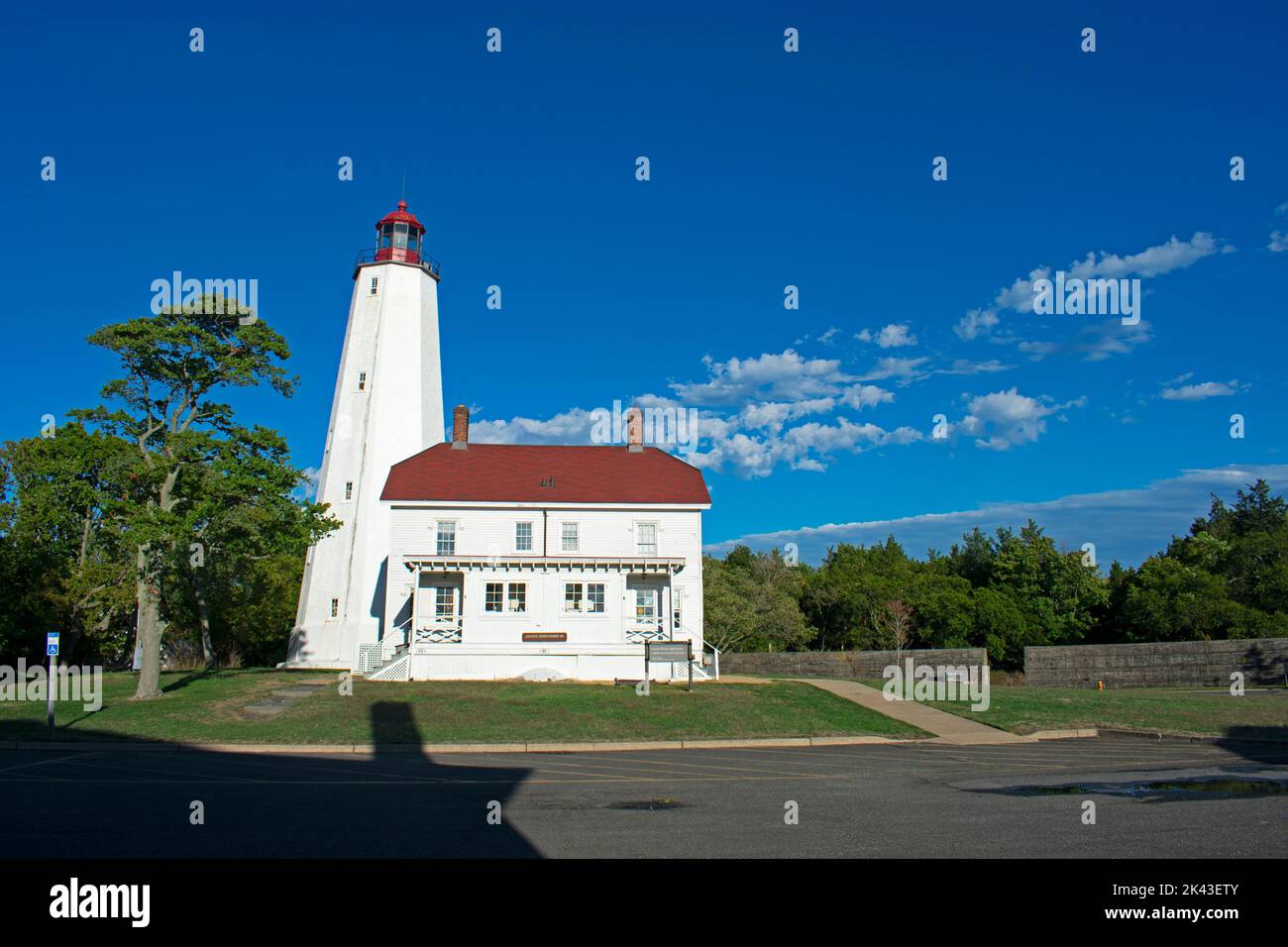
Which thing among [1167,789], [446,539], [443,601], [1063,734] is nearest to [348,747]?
[443,601]

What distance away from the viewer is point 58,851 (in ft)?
28.3

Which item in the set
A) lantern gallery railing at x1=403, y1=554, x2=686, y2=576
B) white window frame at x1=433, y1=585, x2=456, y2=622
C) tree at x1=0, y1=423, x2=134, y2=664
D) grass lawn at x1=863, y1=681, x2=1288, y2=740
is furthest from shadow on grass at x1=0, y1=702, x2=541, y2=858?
tree at x1=0, y1=423, x2=134, y2=664

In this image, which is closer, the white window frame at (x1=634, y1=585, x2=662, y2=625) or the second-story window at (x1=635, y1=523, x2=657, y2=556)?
the white window frame at (x1=634, y1=585, x2=662, y2=625)

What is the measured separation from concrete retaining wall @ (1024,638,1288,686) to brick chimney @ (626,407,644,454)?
62.0 ft

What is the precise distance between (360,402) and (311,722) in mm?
20041

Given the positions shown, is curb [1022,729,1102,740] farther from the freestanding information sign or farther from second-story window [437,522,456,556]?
second-story window [437,522,456,556]

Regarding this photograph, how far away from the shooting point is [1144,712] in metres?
22.9

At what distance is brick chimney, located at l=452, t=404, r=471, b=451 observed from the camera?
40125 millimetres

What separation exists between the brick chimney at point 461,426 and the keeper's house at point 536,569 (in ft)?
4.50

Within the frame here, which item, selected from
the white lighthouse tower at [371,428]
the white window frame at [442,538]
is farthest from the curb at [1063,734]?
the white lighthouse tower at [371,428]

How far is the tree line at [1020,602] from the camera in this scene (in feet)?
152

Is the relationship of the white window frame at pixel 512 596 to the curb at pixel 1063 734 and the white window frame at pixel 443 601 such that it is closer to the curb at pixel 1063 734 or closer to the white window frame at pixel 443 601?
the white window frame at pixel 443 601

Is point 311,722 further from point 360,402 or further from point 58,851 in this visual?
point 360,402
